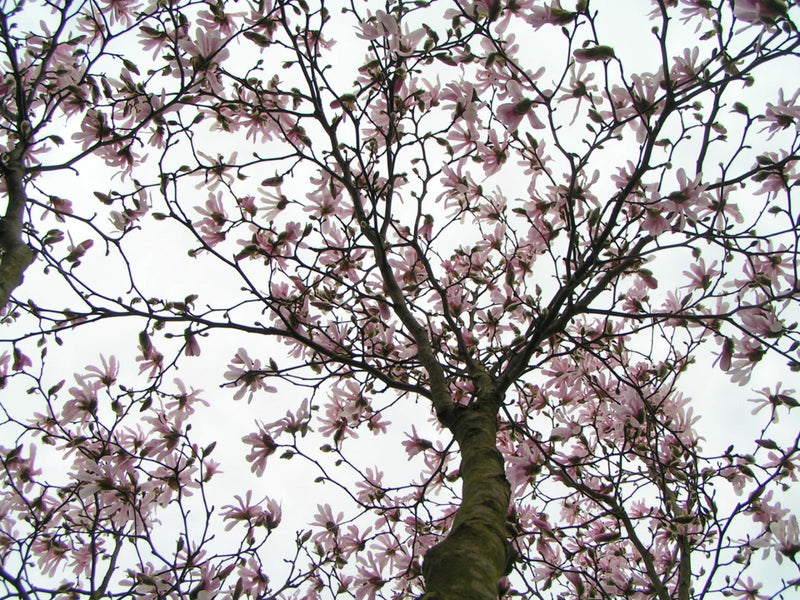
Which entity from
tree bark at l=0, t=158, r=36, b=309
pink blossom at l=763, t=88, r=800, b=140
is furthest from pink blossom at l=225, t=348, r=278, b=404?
pink blossom at l=763, t=88, r=800, b=140

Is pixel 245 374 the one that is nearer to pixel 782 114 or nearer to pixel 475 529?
pixel 475 529

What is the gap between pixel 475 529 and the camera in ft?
5.01

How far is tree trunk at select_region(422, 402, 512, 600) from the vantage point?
1.30m

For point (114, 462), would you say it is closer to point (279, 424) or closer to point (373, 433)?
point (279, 424)

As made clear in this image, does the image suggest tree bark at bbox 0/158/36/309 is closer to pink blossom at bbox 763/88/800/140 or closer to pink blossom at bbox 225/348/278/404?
pink blossom at bbox 225/348/278/404

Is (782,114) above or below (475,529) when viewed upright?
above

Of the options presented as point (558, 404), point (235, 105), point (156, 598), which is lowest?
point (156, 598)

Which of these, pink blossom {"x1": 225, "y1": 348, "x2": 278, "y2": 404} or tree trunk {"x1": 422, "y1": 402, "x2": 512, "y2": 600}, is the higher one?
pink blossom {"x1": 225, "y1": 348, "x2": 278, "y2": 404}

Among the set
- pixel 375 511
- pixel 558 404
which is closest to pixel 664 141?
pixel 558 404

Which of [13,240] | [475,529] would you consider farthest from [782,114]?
[13,240]

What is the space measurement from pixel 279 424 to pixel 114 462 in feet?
2.90

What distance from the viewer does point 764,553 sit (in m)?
2.95

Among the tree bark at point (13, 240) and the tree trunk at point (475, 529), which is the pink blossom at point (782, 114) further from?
the tree bark at point (13, 240)

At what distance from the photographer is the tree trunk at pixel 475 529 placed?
4.26 feet
